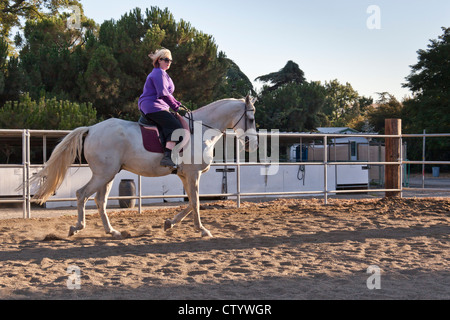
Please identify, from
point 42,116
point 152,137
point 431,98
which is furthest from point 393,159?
point 431,98

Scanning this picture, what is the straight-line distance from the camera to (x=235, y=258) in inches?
194

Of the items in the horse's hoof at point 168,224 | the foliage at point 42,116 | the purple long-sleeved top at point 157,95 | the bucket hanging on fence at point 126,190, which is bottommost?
the horse's hoof at point 168,224

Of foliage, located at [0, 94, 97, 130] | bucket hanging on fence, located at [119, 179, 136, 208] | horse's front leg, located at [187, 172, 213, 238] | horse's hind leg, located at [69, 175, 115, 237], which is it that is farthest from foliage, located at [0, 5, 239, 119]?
horse's front leg, located at [187, 172, 213, 238]

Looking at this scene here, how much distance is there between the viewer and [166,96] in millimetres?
6051

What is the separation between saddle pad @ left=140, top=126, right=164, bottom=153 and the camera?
6.15m

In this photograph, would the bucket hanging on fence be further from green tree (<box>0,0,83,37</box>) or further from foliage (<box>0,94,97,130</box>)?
green tree (<box>0,0,83,37</box>)

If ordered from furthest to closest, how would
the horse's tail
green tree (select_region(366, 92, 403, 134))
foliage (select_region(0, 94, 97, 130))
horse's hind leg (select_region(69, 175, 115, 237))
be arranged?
green tree (select_region(366, 92, 403, 134))
foliage (select_region(0, 94, 97, 130))
the horse's tail
horse's hind leg (select_region(69, 175, 115, 237))

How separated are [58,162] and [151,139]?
4.40 feet

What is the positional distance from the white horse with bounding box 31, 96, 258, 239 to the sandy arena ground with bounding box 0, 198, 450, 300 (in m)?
0.57

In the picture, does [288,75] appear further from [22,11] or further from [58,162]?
[58,162]

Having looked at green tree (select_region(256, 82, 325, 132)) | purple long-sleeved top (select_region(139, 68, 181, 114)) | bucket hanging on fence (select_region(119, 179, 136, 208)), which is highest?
green tree (select_region(256, 82, 325, 132))

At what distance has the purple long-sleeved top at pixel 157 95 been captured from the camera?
237 inches

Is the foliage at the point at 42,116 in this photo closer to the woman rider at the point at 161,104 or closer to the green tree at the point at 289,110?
the woman rider at the point at 161,104

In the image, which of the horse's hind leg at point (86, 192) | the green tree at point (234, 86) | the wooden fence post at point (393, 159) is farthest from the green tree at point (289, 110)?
the horse's hind leg at point (86, 192)
